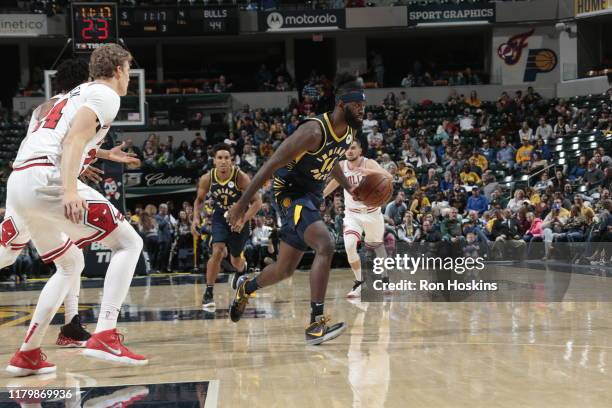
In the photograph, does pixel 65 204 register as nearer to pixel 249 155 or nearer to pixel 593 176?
pixel 593 176

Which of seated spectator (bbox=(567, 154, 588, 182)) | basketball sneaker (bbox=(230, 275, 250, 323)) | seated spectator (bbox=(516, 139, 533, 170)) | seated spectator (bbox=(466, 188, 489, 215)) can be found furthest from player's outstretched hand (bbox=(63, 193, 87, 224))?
seated spectator (bbox=(516, 139, 533, 170))

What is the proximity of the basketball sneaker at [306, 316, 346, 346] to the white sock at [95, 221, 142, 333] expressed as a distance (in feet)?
5.08

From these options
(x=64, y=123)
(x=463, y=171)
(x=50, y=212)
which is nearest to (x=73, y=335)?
(x=50, y=212)

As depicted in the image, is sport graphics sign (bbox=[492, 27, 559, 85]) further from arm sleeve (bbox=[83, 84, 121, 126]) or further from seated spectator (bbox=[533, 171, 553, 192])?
arm sleeve (bbox=[83, 84, 121, 126])

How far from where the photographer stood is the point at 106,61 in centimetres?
543

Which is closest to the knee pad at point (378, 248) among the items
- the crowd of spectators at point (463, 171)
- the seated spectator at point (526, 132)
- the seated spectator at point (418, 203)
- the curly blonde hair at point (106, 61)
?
the crowd of spectators at point (463, 171)

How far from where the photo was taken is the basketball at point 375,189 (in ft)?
24.2

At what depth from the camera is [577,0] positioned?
85.8 feet

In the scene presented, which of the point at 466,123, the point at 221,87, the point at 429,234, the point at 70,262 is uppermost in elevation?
the point at 221,87

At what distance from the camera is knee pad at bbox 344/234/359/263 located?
10.6m

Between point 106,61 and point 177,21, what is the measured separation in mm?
21464

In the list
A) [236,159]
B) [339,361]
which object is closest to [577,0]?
[236,159]

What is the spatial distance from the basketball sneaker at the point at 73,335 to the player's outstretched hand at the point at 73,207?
2.00m

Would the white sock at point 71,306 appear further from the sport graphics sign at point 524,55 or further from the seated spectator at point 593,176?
the sport graphics sign at point 524,55
